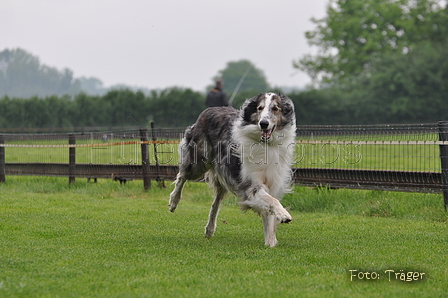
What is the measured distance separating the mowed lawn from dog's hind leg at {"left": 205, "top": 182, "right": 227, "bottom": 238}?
15 cm

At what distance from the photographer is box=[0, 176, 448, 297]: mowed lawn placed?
205 inches

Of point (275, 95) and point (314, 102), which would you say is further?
point (314, 102)

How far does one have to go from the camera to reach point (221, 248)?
286 inches

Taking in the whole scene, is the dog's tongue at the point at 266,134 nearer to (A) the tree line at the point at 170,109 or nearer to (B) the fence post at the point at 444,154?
(B) the fence post at the point at 444,154

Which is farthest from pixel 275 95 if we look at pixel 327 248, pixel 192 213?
pixel 192 213

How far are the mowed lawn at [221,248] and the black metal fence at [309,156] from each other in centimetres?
44

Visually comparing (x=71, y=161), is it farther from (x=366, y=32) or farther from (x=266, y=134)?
(x=366, y=32)

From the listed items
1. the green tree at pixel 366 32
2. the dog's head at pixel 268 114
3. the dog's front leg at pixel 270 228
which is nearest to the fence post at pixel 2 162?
the dog's head at pixel 268 114

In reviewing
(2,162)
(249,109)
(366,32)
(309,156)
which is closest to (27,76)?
(366,32)

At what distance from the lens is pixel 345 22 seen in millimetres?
56875

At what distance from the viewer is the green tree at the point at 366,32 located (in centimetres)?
5188

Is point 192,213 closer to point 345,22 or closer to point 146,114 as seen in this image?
point 146,114

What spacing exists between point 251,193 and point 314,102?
1325 inches

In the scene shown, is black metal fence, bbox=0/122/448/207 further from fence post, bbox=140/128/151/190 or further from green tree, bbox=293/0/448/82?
green tree, bbox=293/0/448/82
